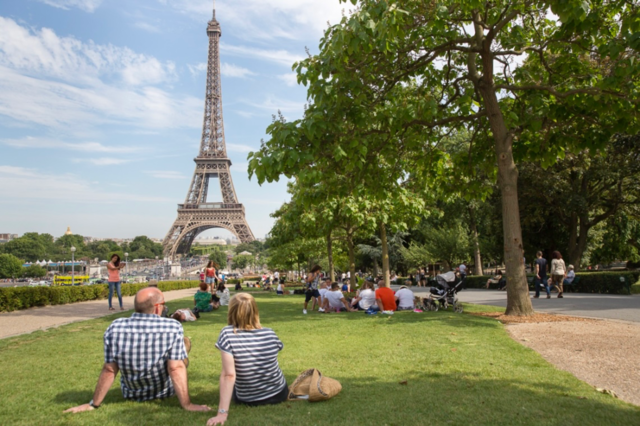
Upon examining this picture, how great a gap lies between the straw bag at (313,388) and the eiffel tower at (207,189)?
73392 millimetres

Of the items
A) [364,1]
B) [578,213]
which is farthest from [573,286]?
[364,1]

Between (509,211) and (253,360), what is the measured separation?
816 cm

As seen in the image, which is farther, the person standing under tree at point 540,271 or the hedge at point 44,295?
the person standing under tree at point 540,271

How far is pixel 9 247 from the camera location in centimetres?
12338

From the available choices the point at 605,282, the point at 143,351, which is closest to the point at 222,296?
the point at 143,351

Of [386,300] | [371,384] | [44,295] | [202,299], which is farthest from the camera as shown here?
[44,295]

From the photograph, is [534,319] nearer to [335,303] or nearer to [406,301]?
[406,301]

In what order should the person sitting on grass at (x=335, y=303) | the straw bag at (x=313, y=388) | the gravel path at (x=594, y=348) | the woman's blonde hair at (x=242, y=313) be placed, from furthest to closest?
1. the person sitting on grass at (x=335, y=303)
2. the gravel path at (x=594, y=348)
3. the straw bag at (x=313, y=388)
4. the woman's blonde hair at (x=242, y=313)

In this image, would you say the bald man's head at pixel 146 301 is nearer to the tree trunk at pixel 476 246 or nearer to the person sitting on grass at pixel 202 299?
the person sitting on grass at pixel 202 299

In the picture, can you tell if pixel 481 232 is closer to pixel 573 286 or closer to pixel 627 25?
pixel 573 286

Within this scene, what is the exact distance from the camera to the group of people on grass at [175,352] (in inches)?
176

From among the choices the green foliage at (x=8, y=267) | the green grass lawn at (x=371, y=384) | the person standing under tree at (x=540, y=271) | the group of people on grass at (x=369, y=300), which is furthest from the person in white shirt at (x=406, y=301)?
the green foliage at (x=8, y=267)

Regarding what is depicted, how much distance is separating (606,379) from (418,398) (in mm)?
2394

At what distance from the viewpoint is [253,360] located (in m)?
4.45
